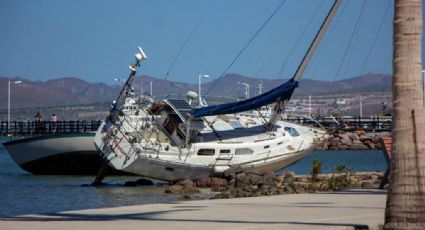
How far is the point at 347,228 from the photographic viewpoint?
47.5 feet

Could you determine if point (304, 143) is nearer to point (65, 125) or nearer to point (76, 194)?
point (76, 194)

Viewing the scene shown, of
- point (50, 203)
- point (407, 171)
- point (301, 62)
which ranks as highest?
point (301, 62)

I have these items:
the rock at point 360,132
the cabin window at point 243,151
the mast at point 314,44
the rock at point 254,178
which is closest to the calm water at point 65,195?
the rock at point 254,178

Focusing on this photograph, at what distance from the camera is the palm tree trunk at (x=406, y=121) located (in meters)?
12.9

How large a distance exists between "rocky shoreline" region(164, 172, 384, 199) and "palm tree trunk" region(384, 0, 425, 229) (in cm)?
1120

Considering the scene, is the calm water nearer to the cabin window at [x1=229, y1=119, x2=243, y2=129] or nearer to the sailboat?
the sailboat

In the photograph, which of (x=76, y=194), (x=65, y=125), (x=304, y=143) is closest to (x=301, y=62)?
(x=304, y=143)

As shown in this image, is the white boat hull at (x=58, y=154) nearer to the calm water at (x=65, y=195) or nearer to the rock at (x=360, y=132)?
the calm water at (x=65, y=195)

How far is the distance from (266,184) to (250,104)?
10328 millimetres

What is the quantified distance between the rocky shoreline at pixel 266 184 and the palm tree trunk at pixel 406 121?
11.2 m

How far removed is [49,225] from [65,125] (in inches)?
3186

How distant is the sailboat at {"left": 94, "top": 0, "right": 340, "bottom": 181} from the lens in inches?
1452

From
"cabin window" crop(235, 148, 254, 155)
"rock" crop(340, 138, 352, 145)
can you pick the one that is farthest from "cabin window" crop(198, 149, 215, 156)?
"rock" crop(340, 138, 352, 145)

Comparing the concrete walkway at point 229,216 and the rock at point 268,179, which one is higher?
the concrete walkway at point 229,216
